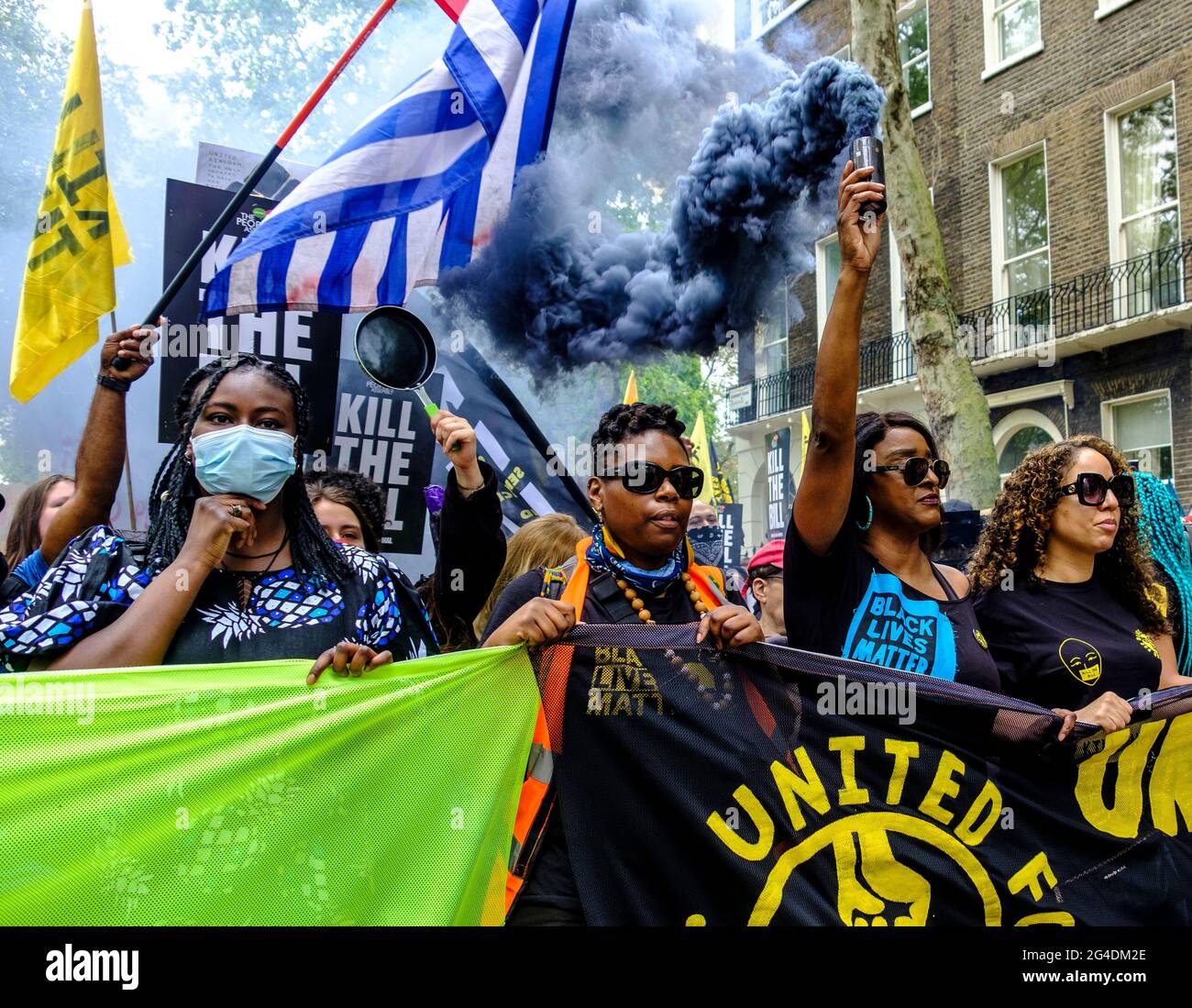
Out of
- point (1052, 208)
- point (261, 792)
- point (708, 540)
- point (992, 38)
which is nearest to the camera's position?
point (261, 792)

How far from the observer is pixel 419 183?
184 inches

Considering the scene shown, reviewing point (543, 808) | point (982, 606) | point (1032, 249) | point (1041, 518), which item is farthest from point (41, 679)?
point (1032, 249)

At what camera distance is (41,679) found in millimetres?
2127

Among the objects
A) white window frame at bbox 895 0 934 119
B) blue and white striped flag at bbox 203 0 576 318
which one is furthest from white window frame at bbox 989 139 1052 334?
blue and white striped flag at bbox 203 0 576 318

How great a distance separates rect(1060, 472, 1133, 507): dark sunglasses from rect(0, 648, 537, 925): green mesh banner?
1.85 m

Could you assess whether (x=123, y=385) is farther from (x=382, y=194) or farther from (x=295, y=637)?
(x=382, y=194)

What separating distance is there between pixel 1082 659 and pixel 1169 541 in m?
1.00

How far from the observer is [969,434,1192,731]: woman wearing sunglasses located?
2947mm

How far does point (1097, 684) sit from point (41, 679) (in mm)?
2494

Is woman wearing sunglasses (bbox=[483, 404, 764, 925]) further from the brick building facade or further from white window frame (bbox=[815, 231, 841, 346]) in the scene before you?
white window frame (bbox=[815, 231, 841, 346])

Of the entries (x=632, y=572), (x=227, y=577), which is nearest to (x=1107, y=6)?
(x=632, y=572)

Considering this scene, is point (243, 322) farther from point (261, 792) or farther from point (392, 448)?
point (261, 792)

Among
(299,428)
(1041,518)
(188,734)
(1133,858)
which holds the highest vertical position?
(299,428)

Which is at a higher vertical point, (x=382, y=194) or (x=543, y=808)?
(x=382, y=194)
